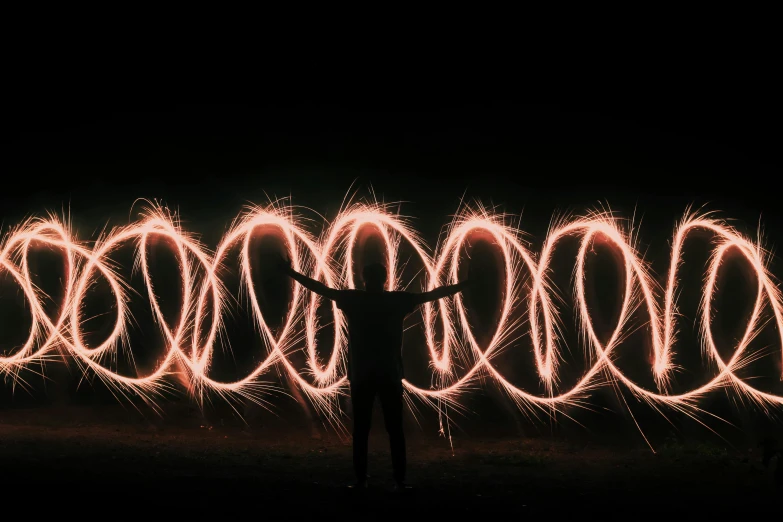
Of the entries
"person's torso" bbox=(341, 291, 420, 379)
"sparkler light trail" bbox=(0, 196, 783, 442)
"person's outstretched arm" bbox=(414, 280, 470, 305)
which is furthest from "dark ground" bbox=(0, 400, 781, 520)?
"person's outstretched arm" bbox=(414, 280, 470, 305)

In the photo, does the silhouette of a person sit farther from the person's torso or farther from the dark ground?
the dark ground

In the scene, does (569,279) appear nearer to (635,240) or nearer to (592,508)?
(635,240)

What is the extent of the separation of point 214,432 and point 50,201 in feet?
16.9

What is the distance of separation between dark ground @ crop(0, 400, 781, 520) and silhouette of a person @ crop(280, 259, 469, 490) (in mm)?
402

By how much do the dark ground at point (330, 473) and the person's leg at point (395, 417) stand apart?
0.97 feet

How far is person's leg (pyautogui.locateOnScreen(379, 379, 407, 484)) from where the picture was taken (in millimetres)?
5871

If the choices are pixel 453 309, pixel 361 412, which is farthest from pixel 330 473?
pixel 453 309

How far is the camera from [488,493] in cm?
617

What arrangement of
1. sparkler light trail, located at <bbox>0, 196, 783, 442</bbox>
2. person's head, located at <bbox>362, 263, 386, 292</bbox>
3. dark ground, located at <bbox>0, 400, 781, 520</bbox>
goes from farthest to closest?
sparkler light trail, located at <bbox>0, 196, 783, 442</bbox> → person's head, located at <bbox>362, 263, 386, 292</bbox> → dark ground, located at <bbox>0, 400, 781, 520</bbox>

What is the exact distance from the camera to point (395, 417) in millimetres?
5891

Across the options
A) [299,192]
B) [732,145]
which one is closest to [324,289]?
[299,192]

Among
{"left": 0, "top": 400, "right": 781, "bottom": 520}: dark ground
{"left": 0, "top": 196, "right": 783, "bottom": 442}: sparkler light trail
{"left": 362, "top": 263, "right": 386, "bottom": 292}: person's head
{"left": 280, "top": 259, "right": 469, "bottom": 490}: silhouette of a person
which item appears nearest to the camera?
{"left": 0, "top": 400, "right": 781, "bottom": 520}: dark ground

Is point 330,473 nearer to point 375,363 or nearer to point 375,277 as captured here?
point 375,363

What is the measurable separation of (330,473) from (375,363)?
1.66 meters
